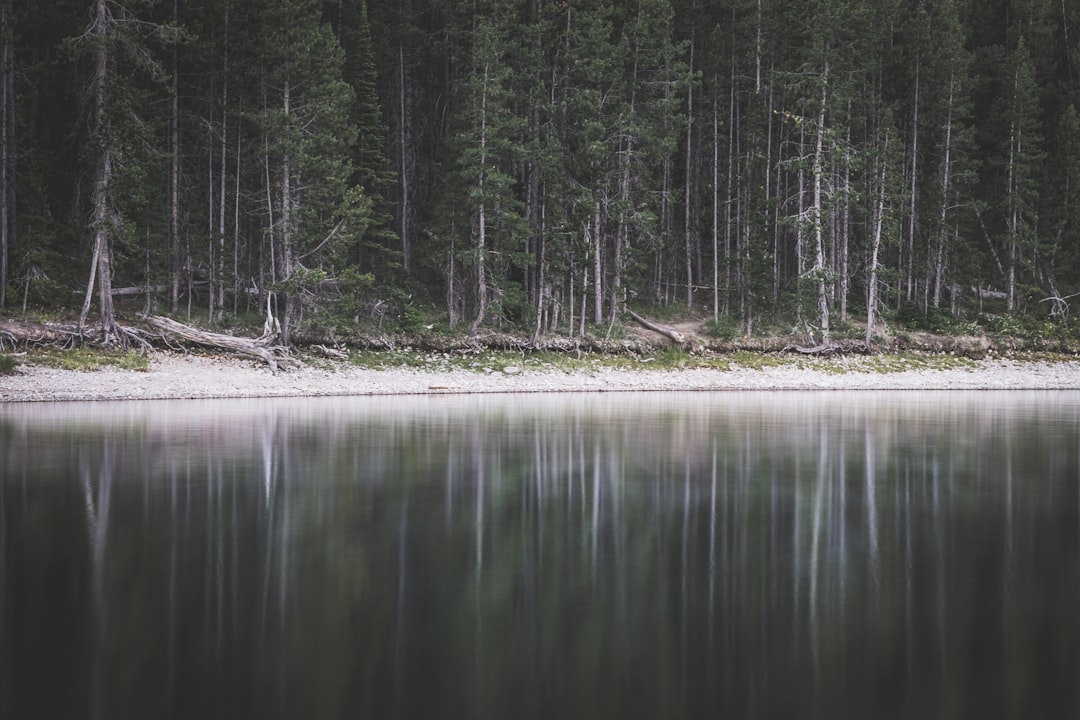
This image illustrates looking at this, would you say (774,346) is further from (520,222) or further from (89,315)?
(89,315)

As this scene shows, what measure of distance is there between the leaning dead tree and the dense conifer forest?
1.11 m

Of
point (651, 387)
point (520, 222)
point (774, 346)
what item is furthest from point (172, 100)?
point (774, 346)

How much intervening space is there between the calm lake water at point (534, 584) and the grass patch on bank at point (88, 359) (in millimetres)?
13613

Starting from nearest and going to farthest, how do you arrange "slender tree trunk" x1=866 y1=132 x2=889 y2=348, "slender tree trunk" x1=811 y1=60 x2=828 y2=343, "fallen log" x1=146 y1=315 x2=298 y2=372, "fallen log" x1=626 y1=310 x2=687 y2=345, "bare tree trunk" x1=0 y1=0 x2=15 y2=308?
"bare tree trunk" x1=0 y1=0 x2=15 y2=308 < "fallen log" x1=146 y1=315 x2=298 y2=372 < "fallen log" x1=626 y1=310 x2=687 y2=345 < "slender tree trunk" x1=811 y1=60 x2=828 y2=343 < "slender tree trunk" x1=866 y1=132 x2=889 y2=348

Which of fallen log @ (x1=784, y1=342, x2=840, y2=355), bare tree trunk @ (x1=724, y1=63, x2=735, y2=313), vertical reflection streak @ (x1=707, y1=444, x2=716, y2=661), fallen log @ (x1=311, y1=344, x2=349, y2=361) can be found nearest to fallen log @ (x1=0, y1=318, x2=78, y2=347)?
fallen log @ (x1=311, y1=344, x2=349, y2=361)

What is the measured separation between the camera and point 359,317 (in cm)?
3828

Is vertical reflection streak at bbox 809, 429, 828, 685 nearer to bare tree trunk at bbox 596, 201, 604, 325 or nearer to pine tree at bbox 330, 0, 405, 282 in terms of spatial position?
bare tree trunk at bbox 596, 201, 604, 325

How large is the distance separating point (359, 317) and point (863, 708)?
35.2m

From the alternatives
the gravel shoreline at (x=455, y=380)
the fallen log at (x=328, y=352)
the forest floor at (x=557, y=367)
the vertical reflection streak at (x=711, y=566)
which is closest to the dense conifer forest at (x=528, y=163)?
the fallen log at (x=328, y=352)

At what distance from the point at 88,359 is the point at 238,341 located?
5068 mm

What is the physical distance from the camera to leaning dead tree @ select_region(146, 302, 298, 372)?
101 feet

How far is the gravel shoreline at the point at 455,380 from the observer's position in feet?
87.9

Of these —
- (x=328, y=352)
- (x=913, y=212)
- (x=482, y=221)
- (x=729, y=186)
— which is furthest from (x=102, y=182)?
(x=913, y=212)

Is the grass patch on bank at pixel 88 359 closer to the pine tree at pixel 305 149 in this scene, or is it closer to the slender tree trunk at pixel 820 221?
the pine tree at pixel 305 149
